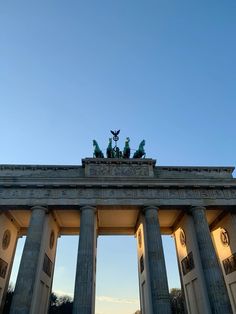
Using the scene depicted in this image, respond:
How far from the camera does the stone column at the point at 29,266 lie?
16797mm

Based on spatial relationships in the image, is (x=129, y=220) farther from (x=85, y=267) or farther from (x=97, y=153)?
(x=85, y=267)

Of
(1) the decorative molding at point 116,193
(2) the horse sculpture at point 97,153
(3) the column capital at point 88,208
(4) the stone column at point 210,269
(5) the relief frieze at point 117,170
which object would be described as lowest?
(4) the stone column at point 210,269

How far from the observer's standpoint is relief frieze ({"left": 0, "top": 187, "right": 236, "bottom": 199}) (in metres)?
22.3

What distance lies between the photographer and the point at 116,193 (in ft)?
74.8

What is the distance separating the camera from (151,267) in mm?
19094

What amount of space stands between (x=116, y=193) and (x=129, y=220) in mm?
5030

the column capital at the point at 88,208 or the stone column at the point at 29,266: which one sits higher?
the column capital at the point at 88,208

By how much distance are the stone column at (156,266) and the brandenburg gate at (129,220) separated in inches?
2.7

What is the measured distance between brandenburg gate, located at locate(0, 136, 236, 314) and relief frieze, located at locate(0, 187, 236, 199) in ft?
0.31

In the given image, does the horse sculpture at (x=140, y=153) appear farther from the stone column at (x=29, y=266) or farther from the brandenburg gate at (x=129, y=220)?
the stone column at (x=29, y=266)

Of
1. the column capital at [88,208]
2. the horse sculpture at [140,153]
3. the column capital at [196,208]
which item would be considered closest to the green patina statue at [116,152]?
the horse sculpture at [140,153]

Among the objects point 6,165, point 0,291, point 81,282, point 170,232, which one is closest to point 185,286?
point 170,232

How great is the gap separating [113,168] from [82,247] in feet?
28.7

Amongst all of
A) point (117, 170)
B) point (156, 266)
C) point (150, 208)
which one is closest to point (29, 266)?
point (156, 266)
